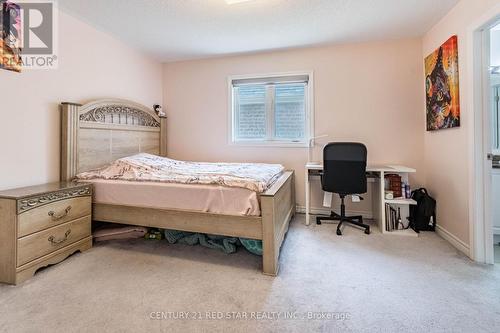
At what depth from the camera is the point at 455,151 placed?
2469mm

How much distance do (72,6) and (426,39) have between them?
13.3 ft

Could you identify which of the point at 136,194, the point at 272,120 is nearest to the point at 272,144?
the point at 272,120

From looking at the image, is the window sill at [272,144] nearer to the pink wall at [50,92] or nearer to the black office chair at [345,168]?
the black office chair at [345,168]

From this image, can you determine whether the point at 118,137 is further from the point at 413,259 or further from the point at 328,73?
the point at 413,259

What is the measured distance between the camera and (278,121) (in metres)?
3.79

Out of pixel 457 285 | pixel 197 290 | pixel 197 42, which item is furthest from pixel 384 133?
pixel 197 290

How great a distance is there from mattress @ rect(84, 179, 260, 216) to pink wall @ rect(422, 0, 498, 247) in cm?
200

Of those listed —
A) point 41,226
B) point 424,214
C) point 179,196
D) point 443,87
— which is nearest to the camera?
point 41,226

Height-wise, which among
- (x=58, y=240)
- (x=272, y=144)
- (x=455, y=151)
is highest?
(x=272, y=144)

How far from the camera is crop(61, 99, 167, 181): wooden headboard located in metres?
2.55

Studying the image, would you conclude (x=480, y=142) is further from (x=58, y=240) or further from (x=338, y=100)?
(x=58, y=240)

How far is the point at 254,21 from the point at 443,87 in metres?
2.17

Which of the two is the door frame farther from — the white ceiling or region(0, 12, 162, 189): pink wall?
region(0, 12, 162, 189): pink wall

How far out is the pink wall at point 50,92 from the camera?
2152 mm
